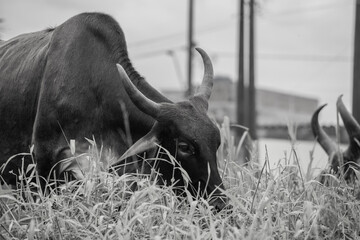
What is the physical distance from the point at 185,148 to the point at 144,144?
0.28m

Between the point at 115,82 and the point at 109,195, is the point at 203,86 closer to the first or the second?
the point at 115,82

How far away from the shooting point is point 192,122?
4684mm

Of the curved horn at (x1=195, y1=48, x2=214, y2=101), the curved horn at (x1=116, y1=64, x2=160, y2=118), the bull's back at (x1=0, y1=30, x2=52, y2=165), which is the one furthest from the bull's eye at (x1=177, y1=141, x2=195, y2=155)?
the bull's back at (x1=0, y1=30, x2=52, y2=165)

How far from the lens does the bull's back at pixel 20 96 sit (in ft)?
18.3

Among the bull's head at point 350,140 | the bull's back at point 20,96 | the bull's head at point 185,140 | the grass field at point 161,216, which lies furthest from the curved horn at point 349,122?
the bull's back at point 20,96

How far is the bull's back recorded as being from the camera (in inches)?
220

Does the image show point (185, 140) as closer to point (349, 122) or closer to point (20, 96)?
point (20, 96)

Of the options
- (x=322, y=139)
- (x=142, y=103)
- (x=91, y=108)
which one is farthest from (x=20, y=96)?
(x=322, y=139)

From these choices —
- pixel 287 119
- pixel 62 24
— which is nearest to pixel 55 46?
pixel 62 24

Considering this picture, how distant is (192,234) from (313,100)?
149 feet

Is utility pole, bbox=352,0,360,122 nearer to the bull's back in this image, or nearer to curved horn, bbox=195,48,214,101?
curved horn, bbox=195,48,214,101

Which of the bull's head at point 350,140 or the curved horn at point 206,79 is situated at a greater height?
the curved horn at point 206,79

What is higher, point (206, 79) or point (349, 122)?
point (206, 79)

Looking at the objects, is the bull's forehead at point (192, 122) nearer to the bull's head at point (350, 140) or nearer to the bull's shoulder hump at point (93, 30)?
the bull's shoulder hump at point (93, 30)
